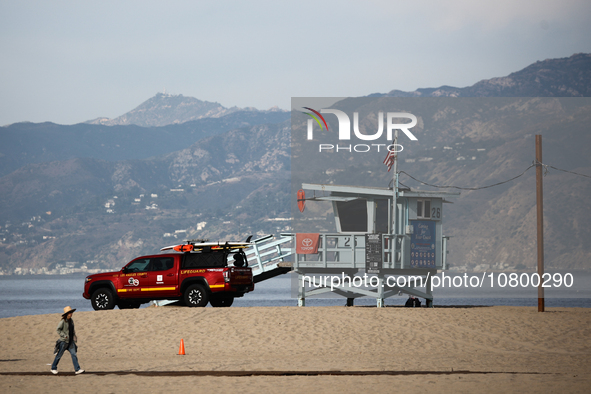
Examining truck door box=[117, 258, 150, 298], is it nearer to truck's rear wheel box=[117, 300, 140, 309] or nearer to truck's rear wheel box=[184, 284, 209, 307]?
truck's rear wheel box=[117, 300, 140, 309]

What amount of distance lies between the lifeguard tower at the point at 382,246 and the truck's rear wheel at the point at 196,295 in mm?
4629

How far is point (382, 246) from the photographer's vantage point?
2880cm

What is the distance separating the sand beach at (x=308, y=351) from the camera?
51.3ft

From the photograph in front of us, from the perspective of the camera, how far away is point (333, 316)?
25.2 metres

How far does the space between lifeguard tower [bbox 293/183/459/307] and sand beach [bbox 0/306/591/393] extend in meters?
2.74

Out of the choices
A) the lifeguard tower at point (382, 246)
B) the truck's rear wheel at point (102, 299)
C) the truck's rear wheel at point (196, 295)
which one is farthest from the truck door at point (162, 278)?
the lifeguard tower at point (382, 246)

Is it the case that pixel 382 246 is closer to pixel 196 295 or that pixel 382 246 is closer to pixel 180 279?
pixel 196 295

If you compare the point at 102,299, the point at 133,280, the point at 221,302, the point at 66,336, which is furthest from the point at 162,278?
the point at 66,336

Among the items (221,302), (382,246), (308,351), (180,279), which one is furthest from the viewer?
(382,246)

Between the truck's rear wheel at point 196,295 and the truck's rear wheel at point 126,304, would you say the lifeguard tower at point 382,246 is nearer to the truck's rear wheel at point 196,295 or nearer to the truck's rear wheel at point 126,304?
the truck's rear wheel at point 196,295

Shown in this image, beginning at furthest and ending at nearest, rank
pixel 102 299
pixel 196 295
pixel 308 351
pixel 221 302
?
pixel 221 302
pixel 102 299
pixel 196 295
pixel 308 351

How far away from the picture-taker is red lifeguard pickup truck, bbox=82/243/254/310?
85.3ft

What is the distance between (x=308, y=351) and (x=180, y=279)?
6782 millimetres

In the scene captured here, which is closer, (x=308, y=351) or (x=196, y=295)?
(x=308, y=351)
